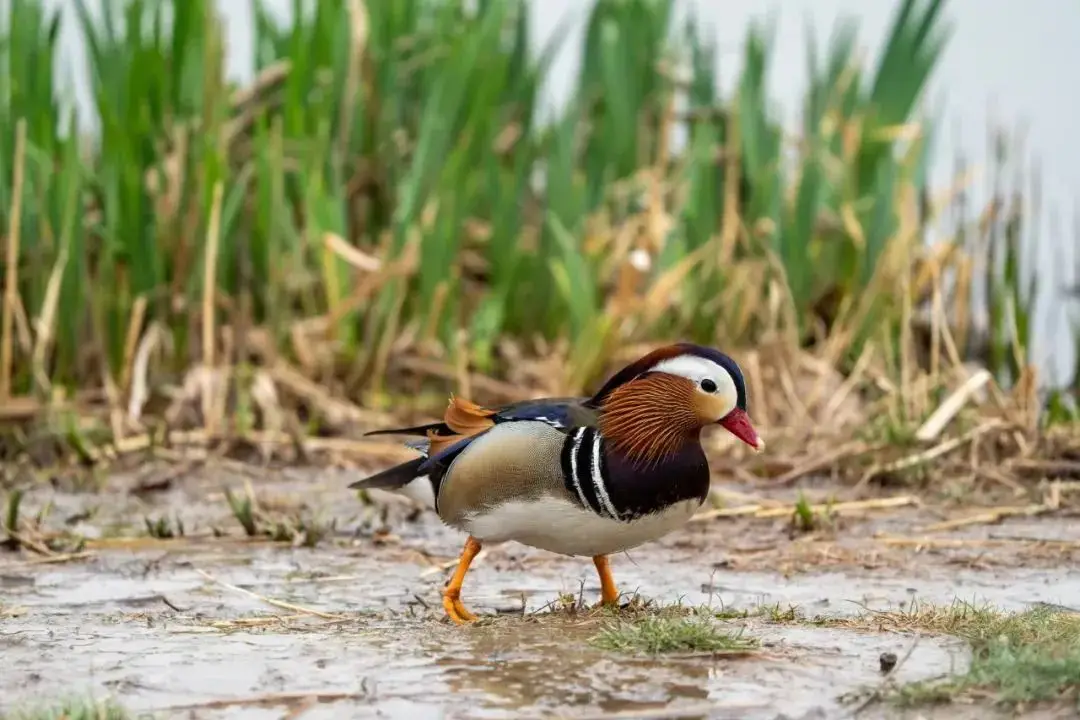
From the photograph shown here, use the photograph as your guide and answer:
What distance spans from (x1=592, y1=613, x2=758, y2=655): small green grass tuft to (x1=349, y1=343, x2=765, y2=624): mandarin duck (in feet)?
1.42

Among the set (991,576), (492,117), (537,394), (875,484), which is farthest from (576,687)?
→ (492,117)

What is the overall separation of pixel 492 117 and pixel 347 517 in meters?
3.45

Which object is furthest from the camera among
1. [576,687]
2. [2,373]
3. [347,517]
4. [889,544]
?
[2,373]

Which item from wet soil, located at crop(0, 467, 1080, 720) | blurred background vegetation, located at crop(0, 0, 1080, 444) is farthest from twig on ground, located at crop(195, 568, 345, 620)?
blurred background vegetation, located at crop(0, 0, 1080, 444)

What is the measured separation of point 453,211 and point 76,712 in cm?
588

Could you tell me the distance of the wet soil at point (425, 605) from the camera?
370 centimetres

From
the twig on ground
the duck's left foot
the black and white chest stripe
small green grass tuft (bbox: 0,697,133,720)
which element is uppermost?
the black and white chest stripe

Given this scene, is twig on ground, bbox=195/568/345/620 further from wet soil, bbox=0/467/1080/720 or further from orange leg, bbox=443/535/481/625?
orange leg, bbox=443/535/481/625

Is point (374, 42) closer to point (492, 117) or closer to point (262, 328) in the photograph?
point (492, 117)

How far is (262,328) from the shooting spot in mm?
8641

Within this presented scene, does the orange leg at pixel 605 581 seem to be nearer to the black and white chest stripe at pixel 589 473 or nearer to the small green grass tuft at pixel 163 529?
the black and white chest stripe at pixel 589 473

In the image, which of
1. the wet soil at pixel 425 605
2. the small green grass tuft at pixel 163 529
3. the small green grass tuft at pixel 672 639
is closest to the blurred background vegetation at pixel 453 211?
the wet soil at pixel 425 605

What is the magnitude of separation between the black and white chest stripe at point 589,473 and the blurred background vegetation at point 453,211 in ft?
11.9

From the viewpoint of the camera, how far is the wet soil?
3.70 m
